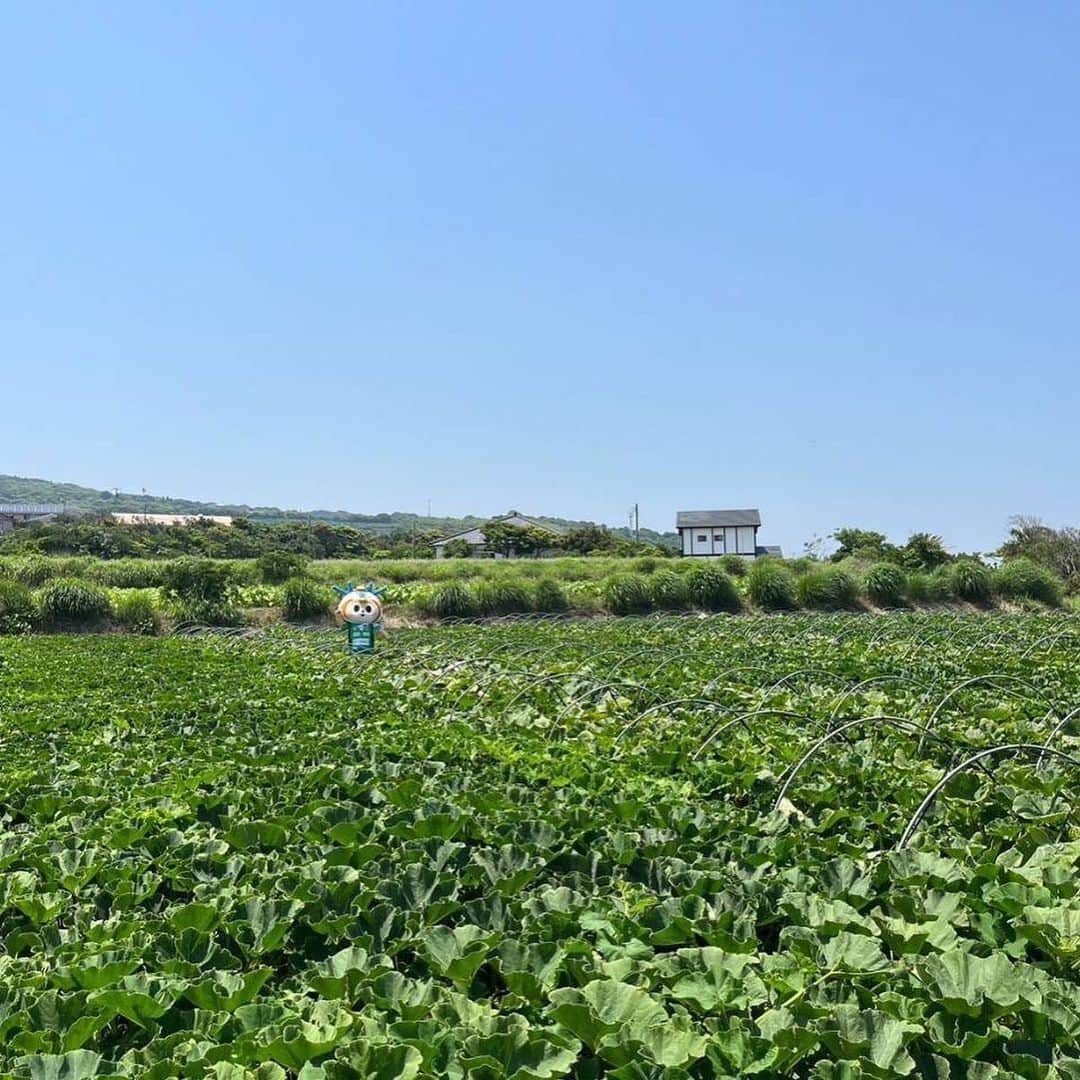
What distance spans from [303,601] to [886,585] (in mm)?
16309

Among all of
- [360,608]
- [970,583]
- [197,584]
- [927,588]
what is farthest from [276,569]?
[970,583]

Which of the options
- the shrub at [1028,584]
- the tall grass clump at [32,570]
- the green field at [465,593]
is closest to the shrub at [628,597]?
the green field at [465,593]

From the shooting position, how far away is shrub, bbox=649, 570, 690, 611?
1038 inches

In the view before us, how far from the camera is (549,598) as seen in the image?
2616 cm

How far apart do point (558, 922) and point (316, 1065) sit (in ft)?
2.56

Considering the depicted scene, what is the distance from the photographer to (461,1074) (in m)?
1.71

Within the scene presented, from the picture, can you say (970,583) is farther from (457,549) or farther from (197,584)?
(457,549)

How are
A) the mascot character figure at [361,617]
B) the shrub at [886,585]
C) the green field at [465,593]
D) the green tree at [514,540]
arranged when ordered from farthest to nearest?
the green tree at [514,540] → the shrub at [886,585] → the green field at [465,593] → the mascot character figure at [361,617]

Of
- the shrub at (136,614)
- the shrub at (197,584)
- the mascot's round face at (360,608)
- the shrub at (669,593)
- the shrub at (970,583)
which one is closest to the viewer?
the mascot's round face at (360,608)

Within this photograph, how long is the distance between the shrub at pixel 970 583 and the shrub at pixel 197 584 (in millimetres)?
20406

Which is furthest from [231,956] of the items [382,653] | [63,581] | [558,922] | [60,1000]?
[63,581]

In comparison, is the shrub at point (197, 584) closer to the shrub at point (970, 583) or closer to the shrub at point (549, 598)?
the shrub at point (549, 598)

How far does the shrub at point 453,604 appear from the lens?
82.4 feet

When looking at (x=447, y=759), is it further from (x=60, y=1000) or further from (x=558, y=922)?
(x=60, y=1000)
